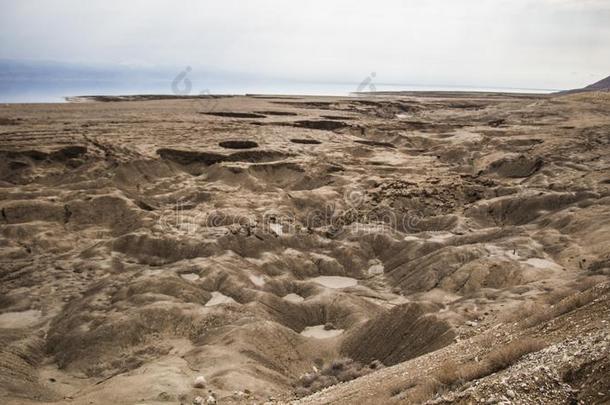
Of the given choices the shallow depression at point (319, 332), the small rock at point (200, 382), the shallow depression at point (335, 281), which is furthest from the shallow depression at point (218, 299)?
the small rock at point (200, 382)

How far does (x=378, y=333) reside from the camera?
15.3 m

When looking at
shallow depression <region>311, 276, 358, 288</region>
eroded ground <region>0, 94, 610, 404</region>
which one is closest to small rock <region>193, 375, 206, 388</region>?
eroded ground <region>0, 94, 610, 404</region>

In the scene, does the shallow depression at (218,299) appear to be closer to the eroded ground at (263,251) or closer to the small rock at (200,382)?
the eroded ground at (263,251)

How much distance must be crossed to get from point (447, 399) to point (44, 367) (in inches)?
474

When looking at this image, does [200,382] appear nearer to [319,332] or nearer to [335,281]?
[319,332]

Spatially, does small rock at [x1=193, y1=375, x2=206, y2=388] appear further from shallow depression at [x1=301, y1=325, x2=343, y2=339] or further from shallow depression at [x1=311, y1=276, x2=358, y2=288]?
shallow depression at [x1=311, y1=276, x2=358, y2=288]

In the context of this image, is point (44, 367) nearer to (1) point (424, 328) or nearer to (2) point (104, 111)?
(1) point (424, 328)

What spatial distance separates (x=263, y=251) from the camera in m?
22.5

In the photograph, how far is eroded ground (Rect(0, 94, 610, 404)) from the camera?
13.9 meters

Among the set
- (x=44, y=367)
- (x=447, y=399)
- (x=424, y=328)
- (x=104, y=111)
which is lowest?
(x=44, y=367)

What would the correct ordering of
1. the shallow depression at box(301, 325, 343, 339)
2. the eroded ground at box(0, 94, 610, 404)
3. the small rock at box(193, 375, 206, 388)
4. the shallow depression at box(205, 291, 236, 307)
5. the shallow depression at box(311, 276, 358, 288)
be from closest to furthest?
the small rock at box(193, 375, 206, 388) → the eroded ground at box(0, 94, 610, 404) → the shallow depression at box(301, 325, 343, 339) → the shallow depression at box(205, 291, 236, 307) → the shallow depression at box(311, 276, 358, 288)

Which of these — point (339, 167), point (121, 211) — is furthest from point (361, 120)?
point (121, 211)

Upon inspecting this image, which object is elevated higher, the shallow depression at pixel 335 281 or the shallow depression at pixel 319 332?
the shallow depression at pixel 335 281

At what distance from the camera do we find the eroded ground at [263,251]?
13930mm
